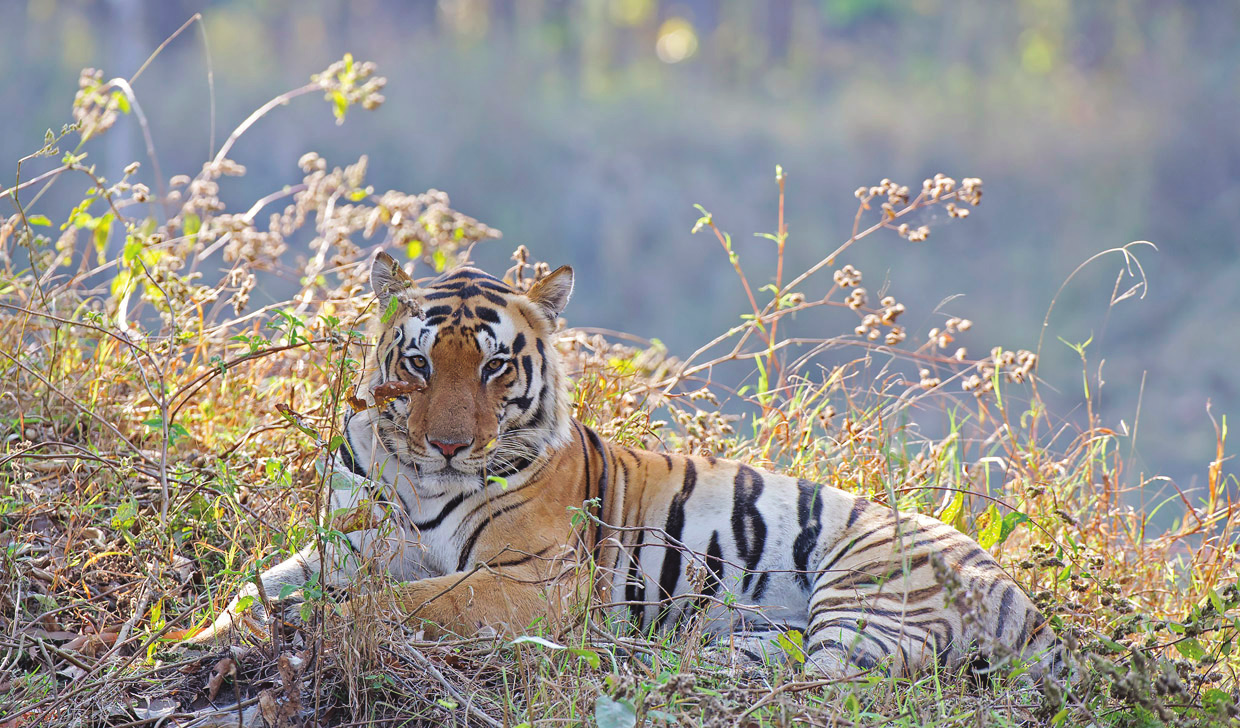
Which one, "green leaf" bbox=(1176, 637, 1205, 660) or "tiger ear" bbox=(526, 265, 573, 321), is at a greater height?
"tiger ear" bbox=(526, 265, 573, 321)

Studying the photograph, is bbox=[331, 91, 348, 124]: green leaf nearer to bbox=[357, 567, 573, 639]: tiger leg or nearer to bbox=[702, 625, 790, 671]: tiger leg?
bbox=[357, 567, 573, 639]: tiger leg

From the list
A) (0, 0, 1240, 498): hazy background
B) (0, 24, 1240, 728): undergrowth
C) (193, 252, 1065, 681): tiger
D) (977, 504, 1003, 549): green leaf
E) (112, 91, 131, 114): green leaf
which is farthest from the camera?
(0, 0, 1240, 498): hazy background

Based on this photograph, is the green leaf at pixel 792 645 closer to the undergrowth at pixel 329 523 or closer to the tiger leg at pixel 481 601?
the undergrowth at pixel 329 523

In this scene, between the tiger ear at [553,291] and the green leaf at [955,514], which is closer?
the tiger ear at [553,291]

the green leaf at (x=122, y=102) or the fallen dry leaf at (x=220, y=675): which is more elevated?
the green leaf at (x=122, y=102)

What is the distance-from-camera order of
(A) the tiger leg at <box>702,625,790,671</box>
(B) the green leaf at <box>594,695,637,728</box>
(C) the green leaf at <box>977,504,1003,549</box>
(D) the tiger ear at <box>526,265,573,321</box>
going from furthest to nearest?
(C) the green leaf at <box>977,504,1003,549</box> < (D) the tiger ear at <box>526,265,573,321</box> < (A) the tiger leg at <box>702,625,790,671</box> < (B) the green leaf at <box>594,695,637,728</box>

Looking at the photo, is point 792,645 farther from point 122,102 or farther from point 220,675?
point 122,102

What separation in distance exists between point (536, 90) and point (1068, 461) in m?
14.1

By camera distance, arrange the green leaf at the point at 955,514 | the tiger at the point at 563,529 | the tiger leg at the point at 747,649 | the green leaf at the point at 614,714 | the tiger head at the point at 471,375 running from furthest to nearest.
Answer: the green leaf at the point at 955,514 → the tiger head at the point at 471,375 → the tiger at the point at 563,529 → the tiger leg at the point at 747,649 → the green leaf at the point at 614,714

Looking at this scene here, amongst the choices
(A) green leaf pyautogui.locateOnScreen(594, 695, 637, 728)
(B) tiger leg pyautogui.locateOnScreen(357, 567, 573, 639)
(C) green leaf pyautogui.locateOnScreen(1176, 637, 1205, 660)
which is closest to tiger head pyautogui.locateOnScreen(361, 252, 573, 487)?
(B) tiger leg pyautogui.locateOnScreen(357, 567, 573, 639)

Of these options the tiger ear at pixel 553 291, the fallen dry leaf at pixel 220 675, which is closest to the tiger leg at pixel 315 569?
the fallen dry leaf at pixel 220 675

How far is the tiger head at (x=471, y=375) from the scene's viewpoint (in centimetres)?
287

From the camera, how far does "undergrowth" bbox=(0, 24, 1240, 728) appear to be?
7.57 feet

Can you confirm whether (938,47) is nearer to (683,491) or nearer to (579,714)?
(683,491)
